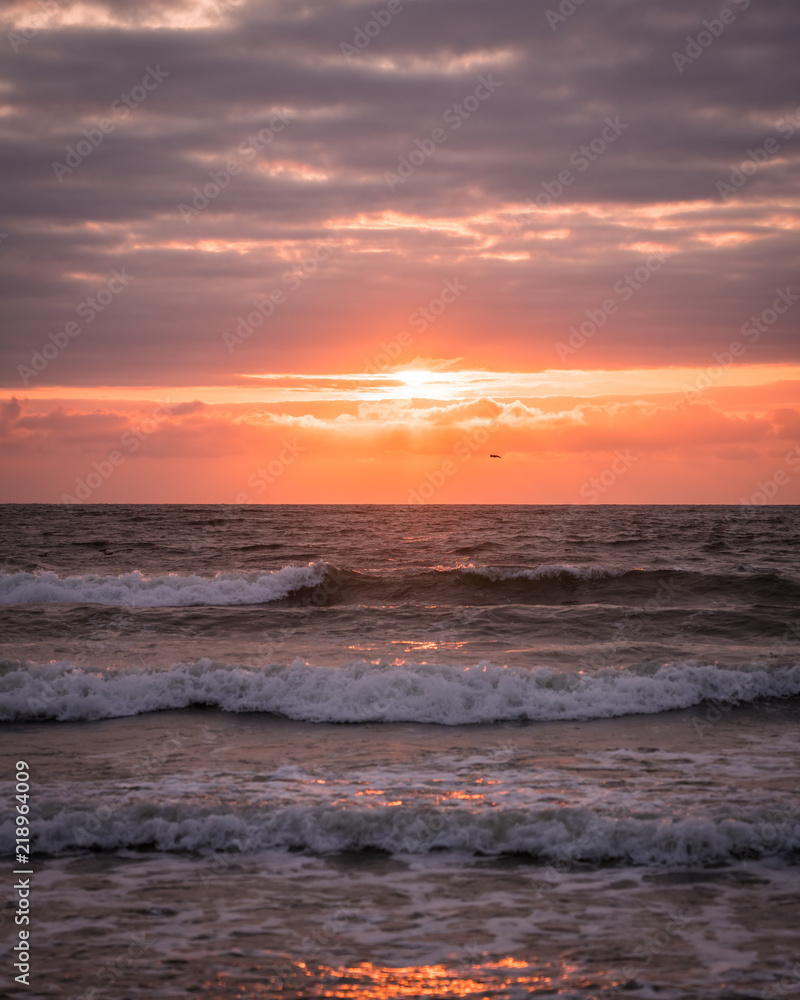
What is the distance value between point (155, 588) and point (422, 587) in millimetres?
8656

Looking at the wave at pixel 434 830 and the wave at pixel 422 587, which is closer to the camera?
the wave at pixel 434 830

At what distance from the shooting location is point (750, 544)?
138ft

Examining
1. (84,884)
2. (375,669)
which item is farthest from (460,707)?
(84,884)

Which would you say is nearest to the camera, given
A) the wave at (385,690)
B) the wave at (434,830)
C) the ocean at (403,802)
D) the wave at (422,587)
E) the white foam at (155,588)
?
the ocean at (403,802)

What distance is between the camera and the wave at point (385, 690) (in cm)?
1307

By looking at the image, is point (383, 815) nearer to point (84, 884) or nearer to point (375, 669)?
point (84, 884)

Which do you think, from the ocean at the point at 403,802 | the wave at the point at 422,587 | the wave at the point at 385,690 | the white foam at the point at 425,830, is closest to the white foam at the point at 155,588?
the wave at the point at 422,587

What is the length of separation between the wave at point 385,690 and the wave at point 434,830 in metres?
4.49

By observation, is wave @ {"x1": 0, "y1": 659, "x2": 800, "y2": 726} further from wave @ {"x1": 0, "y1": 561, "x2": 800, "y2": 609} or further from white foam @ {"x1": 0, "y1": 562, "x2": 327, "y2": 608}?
white foam @ {"x1": 0, "y1": 562, "x2": 327, "y2": 608}

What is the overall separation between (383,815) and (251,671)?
21.9ft

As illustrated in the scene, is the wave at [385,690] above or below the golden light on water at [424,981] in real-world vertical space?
above

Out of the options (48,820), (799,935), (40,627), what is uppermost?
(40,627)

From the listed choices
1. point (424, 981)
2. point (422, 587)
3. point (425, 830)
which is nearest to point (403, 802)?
point (425, 830)

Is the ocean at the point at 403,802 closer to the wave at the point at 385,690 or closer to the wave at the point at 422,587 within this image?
the wave at the point at 385,690
